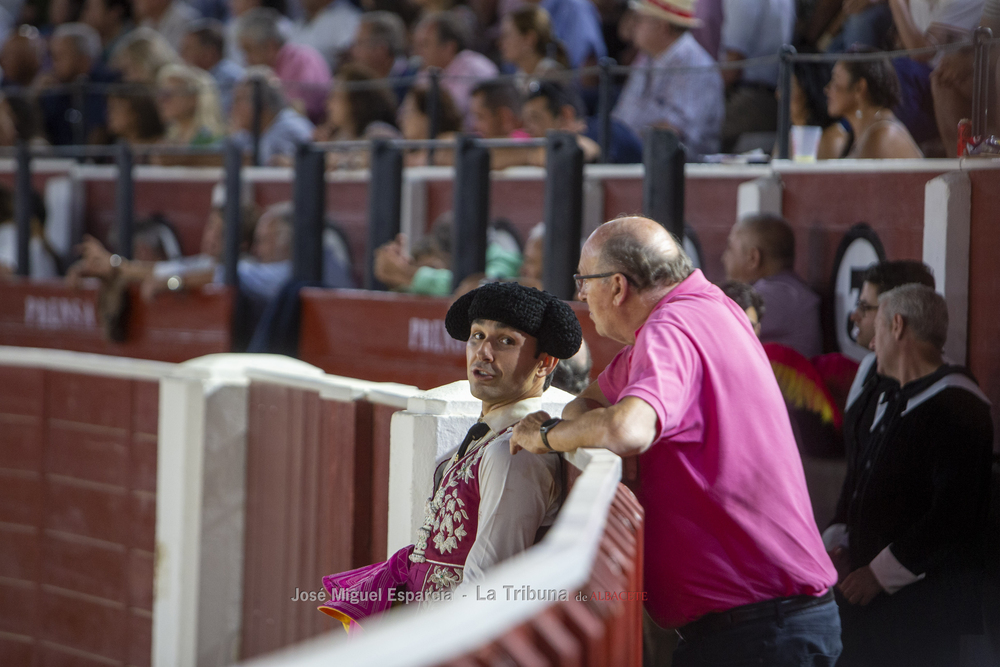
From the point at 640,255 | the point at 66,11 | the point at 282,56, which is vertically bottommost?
the point at 640,255

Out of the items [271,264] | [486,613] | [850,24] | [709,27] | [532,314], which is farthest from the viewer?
[271,264]

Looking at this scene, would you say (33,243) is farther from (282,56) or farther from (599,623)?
(599,623)

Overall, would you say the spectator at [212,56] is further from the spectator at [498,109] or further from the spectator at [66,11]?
the spectator at [498,109]

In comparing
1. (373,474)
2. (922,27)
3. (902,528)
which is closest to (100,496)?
(373,474)

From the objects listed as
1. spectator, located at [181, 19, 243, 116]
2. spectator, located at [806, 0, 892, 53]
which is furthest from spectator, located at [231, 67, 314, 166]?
spectator, located at [806, 0, 892, 53]

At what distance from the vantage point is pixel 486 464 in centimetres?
221

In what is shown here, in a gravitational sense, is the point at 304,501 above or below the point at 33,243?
below

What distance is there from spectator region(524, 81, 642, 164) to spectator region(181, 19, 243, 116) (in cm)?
311

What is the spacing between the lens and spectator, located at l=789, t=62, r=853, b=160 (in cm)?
437

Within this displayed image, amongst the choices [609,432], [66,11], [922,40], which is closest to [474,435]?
[609,432]

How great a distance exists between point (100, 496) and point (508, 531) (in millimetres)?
3250

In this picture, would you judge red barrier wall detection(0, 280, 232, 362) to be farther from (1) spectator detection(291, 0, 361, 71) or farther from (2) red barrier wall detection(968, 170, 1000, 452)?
(2) red barrier wall detection(968, 170, 1000, 452)

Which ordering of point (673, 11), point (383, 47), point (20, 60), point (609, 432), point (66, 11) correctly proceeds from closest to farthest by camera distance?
point (609, 432)
point (673, 11)
point (383, 47)
point (20, 60)
point (66, 11)

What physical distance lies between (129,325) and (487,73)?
2.47m
